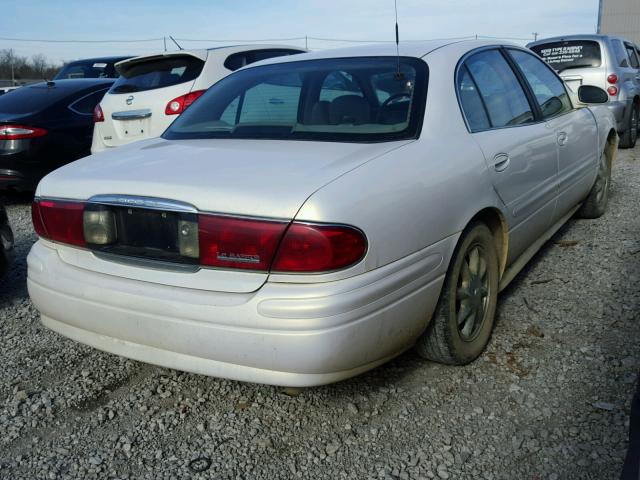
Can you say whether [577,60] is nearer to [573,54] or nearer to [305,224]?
[573,54]

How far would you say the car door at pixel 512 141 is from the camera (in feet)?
10.1

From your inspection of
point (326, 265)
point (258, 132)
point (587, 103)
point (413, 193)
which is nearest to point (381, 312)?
point (326, 265)

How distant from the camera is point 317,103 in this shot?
3.05m

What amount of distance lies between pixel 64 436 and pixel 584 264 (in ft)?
10.9

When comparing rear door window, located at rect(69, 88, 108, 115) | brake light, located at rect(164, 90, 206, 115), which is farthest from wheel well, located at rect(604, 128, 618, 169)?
rear door window, located at rect(69, 88, 108, 115)

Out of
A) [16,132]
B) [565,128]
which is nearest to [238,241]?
[565,128]

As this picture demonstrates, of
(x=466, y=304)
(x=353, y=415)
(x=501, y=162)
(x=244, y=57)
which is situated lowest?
(x=353, y=415)

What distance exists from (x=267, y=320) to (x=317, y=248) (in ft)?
0.97

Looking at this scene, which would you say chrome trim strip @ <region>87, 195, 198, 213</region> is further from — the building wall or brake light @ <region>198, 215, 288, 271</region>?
the building wall

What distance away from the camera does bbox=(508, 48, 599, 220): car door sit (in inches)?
156

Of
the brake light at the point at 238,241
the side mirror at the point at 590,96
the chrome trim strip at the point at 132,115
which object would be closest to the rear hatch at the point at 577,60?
the side mirror at the point at 590,96

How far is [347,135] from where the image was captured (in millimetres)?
2748

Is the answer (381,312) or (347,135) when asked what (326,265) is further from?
(347,135)

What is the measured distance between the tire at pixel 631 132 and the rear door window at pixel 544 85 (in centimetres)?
563
